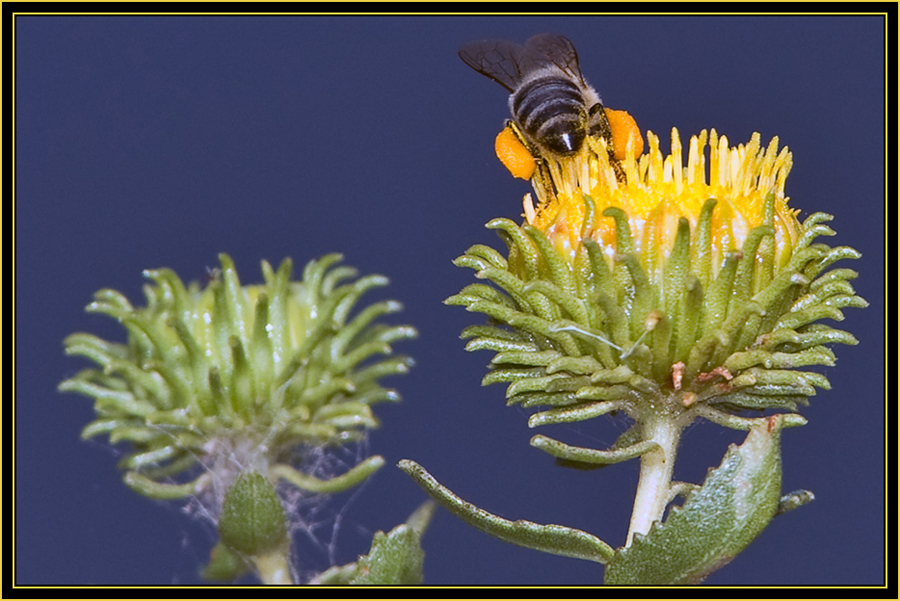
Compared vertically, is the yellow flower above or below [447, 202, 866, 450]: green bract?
above

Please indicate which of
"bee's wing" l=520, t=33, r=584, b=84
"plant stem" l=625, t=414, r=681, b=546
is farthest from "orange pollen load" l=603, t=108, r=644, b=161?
"plant stem" l=625, t=414, r=681, b=546

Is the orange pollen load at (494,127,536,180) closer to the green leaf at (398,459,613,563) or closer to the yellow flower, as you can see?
the yellow flower

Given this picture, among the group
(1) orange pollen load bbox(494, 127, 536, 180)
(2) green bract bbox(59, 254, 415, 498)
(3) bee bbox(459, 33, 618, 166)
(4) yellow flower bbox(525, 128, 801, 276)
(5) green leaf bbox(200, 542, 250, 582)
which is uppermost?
(3) bee bbox(459, 33, 618, 166)

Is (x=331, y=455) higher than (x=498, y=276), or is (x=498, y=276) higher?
(x=498, y=276)

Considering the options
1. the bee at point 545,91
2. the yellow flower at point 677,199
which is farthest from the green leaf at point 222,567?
the bee at point 545,91

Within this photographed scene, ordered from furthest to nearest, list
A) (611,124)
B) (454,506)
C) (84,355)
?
(84,355), (611,124), (454,506)

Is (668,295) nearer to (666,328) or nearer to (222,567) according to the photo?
(666,328)

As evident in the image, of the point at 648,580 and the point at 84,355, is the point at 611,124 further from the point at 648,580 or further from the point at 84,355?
the point at 84,355

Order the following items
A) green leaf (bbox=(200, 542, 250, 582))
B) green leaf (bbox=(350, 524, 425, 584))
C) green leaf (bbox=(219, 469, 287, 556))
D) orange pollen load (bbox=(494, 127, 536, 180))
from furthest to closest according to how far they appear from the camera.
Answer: green leaf (bbox=(200, 542, 250, 582)) → orange pollen load (bbox=(494, 127, 536, 180)) → green leaf (bbox=(219, 469, 287, 556)) → green leaf (bbox=(350, 524, 425, 584))

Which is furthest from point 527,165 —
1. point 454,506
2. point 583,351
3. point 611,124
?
point 454,506
